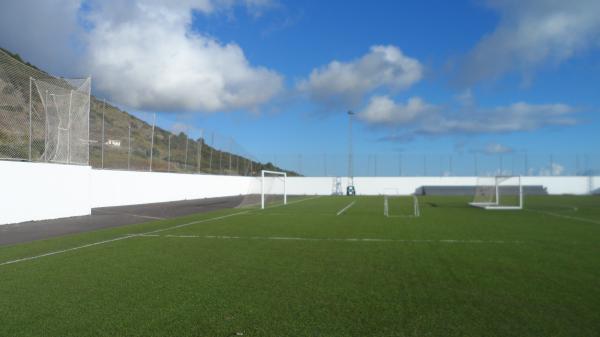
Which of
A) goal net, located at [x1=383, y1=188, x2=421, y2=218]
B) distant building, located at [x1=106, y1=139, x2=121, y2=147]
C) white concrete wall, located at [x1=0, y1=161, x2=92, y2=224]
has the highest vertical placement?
distant building, located at [x1=106, y1=139, x2=121, y2=147]

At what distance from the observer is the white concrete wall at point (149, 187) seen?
2102 centimetres

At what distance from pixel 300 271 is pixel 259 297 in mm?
1560

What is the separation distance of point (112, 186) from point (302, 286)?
1820cm

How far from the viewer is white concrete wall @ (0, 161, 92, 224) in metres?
13.4

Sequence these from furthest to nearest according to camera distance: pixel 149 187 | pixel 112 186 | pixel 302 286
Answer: pixel 149 187 < pixel 112 186 < pixel 302 286

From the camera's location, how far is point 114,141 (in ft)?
73.0

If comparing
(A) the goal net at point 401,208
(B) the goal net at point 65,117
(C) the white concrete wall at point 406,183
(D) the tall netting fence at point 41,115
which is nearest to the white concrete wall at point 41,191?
(D) the tall netting fence at point 41,115

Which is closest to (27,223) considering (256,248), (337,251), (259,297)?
(256,248)

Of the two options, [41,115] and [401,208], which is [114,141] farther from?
[401,208]

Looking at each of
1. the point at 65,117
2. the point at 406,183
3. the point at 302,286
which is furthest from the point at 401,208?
the point at 406,183

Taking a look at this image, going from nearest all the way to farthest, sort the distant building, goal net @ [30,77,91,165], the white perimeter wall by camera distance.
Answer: the white perimeter wall
goal net @ [30,77,91,165]
the distant building

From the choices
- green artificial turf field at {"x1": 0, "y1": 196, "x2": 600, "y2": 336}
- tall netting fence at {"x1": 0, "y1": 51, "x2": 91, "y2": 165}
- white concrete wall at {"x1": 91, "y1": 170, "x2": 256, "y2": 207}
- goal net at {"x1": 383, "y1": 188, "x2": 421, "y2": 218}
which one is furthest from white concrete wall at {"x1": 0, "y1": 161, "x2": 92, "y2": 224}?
goal net at {"x1": 383, "y1": 188, "x2": 421, "y2": 218}

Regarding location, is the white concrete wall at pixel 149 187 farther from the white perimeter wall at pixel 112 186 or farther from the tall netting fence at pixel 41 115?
the tall netting fence at pixel 41 115

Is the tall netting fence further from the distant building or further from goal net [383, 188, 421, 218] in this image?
goal net [383, 188, 421, 218]
